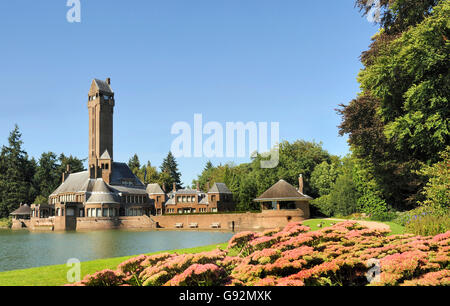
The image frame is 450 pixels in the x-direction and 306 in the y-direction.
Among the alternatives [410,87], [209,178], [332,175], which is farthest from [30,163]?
[410,87]

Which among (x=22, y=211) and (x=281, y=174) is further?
(x=22, y=211)

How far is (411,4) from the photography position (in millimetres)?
27578

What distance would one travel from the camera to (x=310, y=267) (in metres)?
10.6

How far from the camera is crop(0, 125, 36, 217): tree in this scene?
98438 millimetres

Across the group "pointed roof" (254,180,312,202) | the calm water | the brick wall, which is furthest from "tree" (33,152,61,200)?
"pointed roof" (254,180,312,202)

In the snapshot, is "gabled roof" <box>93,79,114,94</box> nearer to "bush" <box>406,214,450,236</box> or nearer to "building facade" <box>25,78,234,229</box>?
"building facade" <box>25,78,234,229</box>

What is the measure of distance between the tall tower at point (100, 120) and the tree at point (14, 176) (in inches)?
912

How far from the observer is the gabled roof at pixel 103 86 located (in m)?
94.0

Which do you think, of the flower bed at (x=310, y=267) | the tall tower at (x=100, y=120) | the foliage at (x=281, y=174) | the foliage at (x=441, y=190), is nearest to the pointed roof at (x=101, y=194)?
the tall tower at (x=100, y=120)

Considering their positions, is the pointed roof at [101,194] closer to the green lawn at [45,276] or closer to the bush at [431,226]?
the green lawn at [45,276]

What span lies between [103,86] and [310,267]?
3653 inches

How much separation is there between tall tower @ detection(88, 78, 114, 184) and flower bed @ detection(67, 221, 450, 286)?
81.9 m

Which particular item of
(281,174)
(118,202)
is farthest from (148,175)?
(281,174)

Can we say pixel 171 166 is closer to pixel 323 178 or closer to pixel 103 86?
pixel 103 86
